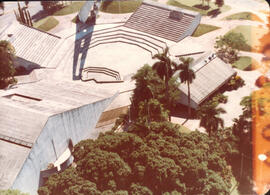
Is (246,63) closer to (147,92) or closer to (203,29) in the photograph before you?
(203,29)

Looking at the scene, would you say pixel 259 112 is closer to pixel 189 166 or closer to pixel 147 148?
pixel 189 166

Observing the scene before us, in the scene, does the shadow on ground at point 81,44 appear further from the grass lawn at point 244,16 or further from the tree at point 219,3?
the grass lawn at point 244,16

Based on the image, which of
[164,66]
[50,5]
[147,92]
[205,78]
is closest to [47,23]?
[50,5]

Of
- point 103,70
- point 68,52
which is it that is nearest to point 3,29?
point 68,52

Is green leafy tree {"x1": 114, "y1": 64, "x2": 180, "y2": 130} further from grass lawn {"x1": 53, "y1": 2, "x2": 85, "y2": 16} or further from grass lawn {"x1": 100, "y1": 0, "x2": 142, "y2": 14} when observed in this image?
grass lawn {"x1": 53, "y1": 2, "x2": 85, "y2": 16}

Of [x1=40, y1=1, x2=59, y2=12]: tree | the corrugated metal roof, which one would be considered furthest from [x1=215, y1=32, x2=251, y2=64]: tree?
[x1=40, y1=1, x2=59, y2=12]: tree

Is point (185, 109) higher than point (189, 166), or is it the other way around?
point (189, 166)

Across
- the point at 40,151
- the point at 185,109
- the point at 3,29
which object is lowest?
the point at 185,109

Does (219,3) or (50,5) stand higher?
(219,3)
